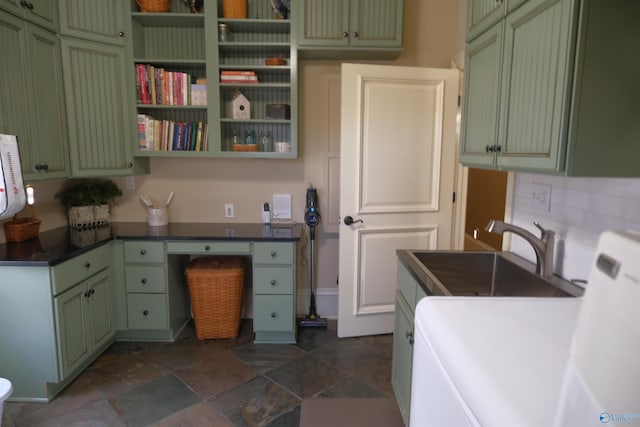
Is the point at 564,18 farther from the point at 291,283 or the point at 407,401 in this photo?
the point at 291,283

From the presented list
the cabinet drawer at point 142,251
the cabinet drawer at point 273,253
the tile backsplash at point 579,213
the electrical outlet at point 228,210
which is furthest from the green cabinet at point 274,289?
the tile backsplash at point 579,213

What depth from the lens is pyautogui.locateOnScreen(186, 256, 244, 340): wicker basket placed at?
2.72 m

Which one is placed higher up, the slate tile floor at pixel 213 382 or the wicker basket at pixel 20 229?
the wicker basket at pixel 20 229

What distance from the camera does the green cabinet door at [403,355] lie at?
171cm

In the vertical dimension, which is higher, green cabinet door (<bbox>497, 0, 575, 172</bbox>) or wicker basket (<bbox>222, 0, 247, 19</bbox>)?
wicker basket (<bbox>222, 0, 247, 19</bbox>)

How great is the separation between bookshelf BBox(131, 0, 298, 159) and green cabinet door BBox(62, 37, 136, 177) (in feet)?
0.44

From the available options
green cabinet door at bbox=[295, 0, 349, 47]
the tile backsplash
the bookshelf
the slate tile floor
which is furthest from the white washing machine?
green cabinet door at bbox=[295, 0, 349, 47]

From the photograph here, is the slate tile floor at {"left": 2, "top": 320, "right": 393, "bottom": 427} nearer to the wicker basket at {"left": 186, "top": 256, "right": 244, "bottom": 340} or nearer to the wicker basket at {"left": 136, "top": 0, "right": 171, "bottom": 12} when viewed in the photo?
the wicker basket at {"left": 186, "top": 256, "right": 244, "bottom": 340}

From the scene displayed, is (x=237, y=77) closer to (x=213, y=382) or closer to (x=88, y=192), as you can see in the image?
(x=88, y=192)

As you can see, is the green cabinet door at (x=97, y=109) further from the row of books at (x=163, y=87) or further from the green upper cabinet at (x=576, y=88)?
the green upper cabinet at (x=576, y=88)

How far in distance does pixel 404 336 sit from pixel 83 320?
192 cm

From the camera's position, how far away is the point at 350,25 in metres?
2.60

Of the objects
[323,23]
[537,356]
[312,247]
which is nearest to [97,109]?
[323,23]

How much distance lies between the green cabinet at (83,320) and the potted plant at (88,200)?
21.0 inches
